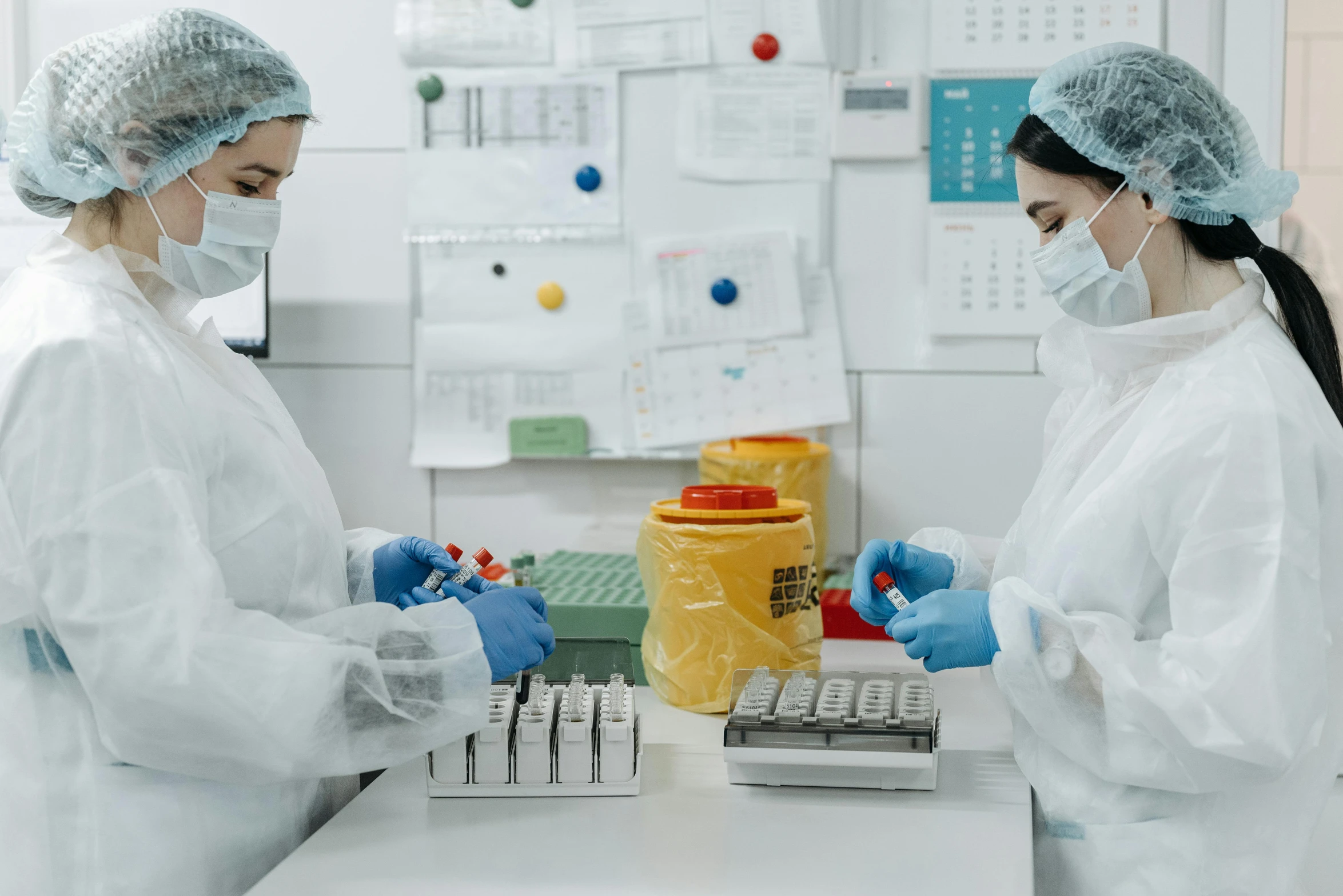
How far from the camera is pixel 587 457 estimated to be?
226 centimetres

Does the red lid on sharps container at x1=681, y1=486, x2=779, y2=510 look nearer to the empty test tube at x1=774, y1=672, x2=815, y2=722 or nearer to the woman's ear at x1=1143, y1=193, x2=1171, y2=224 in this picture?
the empty test tube at x1=774, y1=672, x2=815, y2=722

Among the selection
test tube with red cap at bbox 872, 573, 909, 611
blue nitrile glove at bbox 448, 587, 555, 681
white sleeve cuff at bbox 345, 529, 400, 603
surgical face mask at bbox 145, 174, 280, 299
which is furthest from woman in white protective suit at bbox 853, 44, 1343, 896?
surgical face mask at bbox 145, 174, 280, 299

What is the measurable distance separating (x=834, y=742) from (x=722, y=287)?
3.88 feet

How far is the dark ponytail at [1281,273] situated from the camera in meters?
1.18

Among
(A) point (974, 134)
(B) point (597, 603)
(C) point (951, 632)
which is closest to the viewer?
(C) point (951, 632)

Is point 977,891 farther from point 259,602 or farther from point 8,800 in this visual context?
point 8,800

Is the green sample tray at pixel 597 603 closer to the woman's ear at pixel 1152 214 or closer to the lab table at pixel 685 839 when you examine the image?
the lab table at pixel 685 839

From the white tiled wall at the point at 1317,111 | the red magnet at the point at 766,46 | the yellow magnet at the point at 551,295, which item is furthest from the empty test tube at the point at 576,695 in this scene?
the white tiled wall at the point at 1317,111

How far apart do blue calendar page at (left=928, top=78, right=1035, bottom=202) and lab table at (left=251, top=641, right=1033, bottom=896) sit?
46.9 inches

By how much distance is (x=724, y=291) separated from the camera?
2.18 metres

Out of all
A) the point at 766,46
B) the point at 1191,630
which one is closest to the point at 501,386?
the point at 766,46

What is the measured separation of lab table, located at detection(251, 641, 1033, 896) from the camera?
990 millimetres

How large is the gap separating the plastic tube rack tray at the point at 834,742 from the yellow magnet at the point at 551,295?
1180 millimetres

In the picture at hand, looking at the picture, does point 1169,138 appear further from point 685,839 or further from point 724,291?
point 724,291
